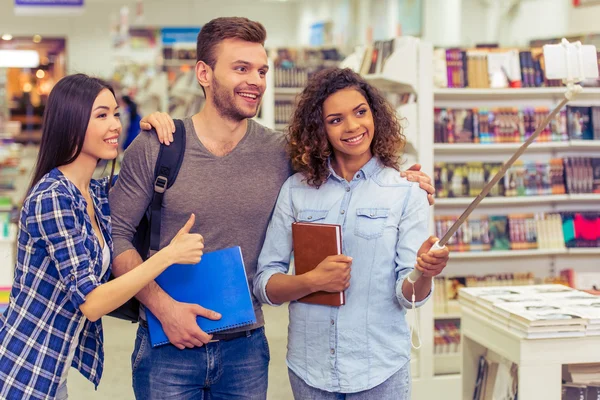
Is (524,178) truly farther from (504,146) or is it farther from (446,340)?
(446,340)

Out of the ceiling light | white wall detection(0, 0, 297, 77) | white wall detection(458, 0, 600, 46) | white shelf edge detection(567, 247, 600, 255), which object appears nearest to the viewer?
white shelf edge detection(567, 247, 600, 255)

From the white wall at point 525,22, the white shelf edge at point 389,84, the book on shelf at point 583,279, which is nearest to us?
the white shelf edge at point 389,84

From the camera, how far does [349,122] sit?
6.99 ft

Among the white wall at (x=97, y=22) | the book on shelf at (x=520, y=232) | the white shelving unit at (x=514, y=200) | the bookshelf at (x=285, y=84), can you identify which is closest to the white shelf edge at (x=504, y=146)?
the white shelving unit at (x=514, y=200)

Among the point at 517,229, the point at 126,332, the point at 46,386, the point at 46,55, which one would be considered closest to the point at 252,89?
the point at 46,386

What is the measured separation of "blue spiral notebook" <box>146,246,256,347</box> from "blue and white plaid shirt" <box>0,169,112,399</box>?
0.23 meters

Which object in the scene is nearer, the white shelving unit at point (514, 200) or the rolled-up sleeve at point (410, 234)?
the rolled-up sleeve at point (410, 234)

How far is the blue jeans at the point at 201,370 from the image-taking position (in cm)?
220

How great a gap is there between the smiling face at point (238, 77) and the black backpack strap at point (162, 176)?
0.20 meters

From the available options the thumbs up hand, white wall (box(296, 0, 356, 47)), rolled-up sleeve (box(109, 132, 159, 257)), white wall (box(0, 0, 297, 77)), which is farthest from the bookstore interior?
white wall (box(0, 0, 297, 77))

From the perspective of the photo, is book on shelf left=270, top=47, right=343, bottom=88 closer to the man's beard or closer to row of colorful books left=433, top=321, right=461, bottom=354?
row of colorful books left=433, top=321, right=461, bottom=354

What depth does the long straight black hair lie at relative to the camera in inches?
82.0

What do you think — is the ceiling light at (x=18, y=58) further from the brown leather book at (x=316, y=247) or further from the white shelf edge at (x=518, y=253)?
the brown leather book at (x=316, y=247)

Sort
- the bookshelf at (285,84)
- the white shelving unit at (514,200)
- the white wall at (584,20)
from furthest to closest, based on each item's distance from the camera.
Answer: the white wall at (584,20)
the bookshelf at (285,84)
the white shelving unit at (514,200)
